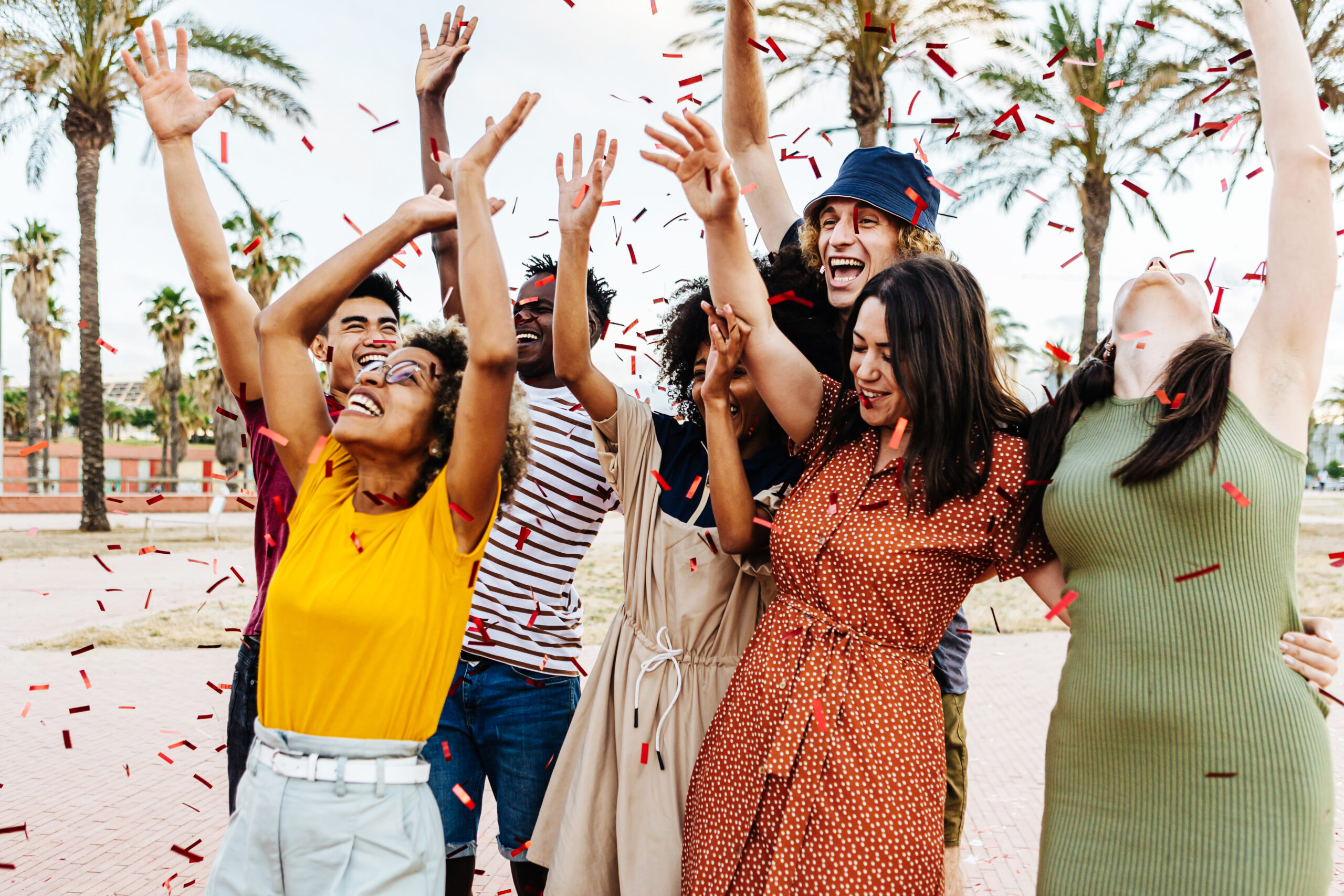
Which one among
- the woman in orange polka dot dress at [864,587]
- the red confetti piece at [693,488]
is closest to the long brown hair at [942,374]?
the woman in orange polka dot dress at [864,587]

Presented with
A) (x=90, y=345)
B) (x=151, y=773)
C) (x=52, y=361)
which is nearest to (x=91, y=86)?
(x=90, y=345)

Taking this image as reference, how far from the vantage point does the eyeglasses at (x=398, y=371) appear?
8.67ft

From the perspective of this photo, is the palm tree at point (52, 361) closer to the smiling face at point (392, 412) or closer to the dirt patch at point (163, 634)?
the dirt patch at point (163, 634)

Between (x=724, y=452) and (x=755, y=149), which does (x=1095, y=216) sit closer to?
(x=755, y=149)

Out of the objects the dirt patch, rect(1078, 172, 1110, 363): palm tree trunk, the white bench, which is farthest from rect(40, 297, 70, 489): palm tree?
rect(1078, 172, 1110, 363): palm tree trunk

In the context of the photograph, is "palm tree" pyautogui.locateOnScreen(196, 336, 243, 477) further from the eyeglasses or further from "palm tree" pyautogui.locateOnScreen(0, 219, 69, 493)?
the eyeglasses

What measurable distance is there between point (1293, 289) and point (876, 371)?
3.10 ft

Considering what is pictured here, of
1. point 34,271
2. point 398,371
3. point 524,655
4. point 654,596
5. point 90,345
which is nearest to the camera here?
point 398,371

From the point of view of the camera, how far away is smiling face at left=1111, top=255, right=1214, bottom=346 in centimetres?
256

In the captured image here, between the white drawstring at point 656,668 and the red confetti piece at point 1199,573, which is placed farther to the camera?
the white drawstring at point 656,668

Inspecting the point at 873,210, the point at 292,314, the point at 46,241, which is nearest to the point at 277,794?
the point at 292,314

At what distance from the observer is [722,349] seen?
2660 mm

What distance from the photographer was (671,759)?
2.72m

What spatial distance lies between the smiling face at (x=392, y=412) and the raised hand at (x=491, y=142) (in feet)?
1.69
